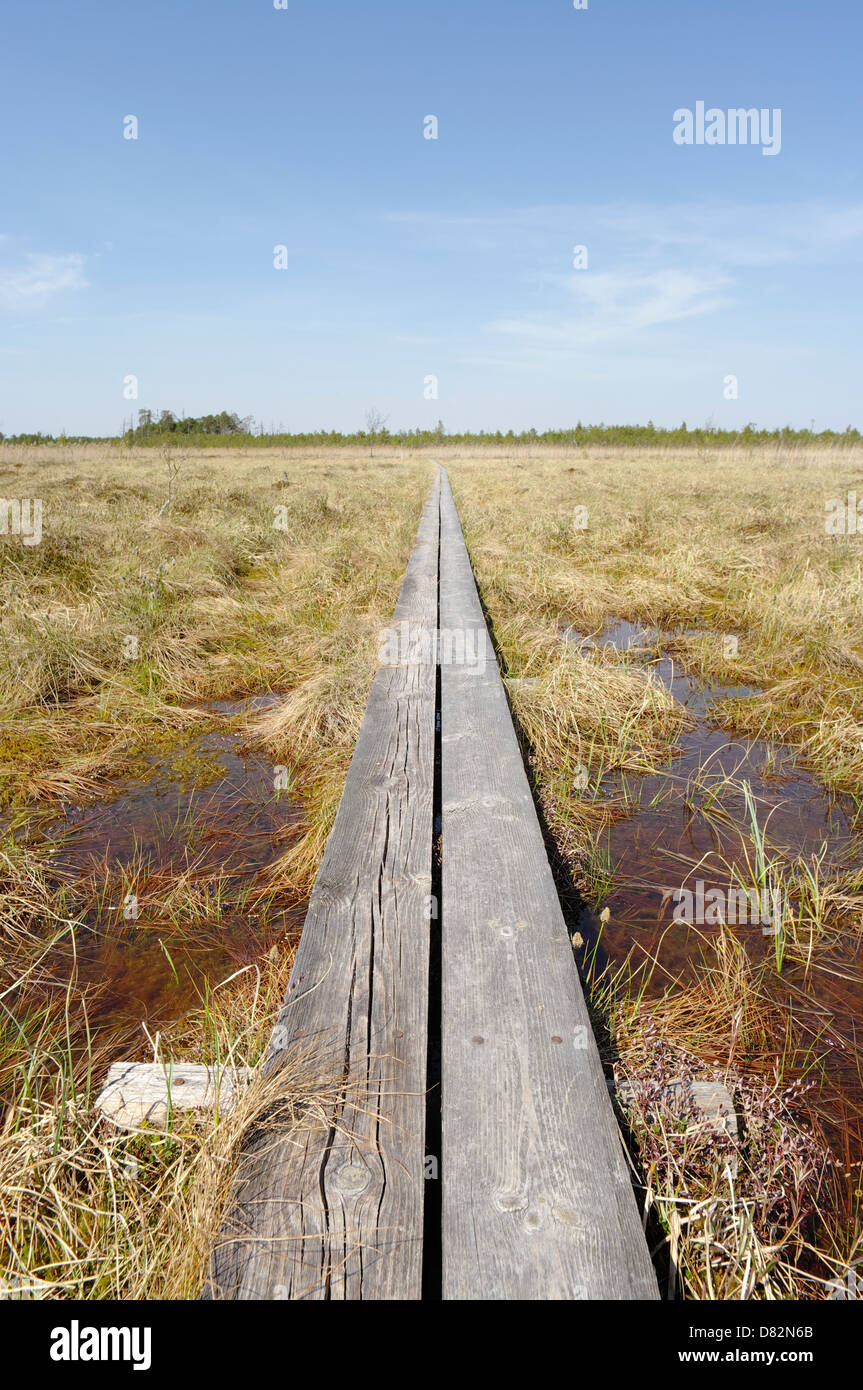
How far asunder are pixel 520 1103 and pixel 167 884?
1.66 metres

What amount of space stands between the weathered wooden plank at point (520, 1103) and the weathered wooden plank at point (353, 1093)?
0.07 m

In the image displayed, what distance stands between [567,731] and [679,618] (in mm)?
3127

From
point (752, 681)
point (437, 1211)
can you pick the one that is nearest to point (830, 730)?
point (752, 681)

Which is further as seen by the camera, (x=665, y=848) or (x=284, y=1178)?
(x=665, y=848)

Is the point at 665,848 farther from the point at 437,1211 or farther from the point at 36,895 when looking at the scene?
the point at 36,895

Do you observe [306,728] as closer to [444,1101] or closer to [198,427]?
[444,1101]

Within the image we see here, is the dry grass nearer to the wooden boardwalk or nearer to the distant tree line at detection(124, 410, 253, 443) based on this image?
the wooden boardwalk

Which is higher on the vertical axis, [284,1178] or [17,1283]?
[284,1178]

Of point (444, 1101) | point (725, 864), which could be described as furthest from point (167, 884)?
point (725, 864)

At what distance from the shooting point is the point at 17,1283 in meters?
1.07

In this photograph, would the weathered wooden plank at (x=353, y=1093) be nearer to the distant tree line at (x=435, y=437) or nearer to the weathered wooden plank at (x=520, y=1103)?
the weathered wooden plank at (x=520, y=1103)

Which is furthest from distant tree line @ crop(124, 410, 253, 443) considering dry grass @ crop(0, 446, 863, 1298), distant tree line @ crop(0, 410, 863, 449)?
dry grass @ crop(0, 446, 863, 1298)
